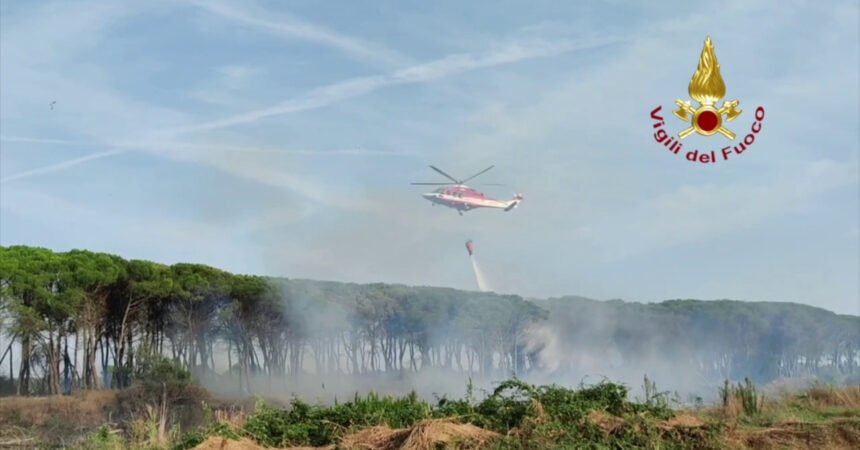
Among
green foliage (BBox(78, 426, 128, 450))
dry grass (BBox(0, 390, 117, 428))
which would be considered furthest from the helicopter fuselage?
green foliage (BBox(78, 426, 128, 450))

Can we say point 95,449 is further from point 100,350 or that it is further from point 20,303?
point 100,350

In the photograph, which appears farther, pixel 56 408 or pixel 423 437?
pixel 56 408

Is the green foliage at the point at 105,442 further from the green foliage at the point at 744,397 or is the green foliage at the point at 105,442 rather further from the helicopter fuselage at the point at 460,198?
the helicopter fuselage at the point at 460,198

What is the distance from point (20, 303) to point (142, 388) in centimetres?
792

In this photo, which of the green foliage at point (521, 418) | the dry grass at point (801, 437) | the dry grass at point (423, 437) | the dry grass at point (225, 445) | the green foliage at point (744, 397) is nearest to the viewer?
the dry grass at point (423, 437)

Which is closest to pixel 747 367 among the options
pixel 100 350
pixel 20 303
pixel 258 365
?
pixel 258 365

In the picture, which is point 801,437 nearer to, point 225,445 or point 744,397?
point 744,397

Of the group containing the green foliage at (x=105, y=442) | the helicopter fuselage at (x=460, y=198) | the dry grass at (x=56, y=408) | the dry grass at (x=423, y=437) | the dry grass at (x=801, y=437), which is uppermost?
the helicopter fuselage at (x=460, y=198)

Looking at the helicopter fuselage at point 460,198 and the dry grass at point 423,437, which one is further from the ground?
the helicopter fuselage at point 460,198

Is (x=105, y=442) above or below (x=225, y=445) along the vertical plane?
below

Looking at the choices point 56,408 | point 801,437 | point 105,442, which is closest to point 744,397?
point 801,437

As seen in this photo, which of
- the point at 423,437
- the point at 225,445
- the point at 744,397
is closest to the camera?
the point at 423,437

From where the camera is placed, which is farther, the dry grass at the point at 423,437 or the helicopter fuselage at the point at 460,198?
the helicopter fuselage at the point at 460,198

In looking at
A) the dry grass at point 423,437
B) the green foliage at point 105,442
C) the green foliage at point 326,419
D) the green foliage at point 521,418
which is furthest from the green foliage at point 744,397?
the green foliage at point 105,442
